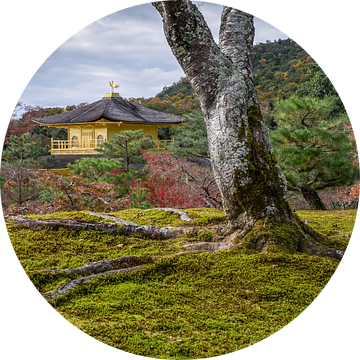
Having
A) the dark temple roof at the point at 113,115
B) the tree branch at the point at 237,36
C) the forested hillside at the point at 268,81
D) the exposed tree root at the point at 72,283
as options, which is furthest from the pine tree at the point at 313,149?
the dark temple roof at the point at 113,115

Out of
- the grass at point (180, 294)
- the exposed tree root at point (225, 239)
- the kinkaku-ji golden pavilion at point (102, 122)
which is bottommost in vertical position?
the grass at point (180, 294)

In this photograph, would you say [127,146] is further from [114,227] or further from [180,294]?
[180,294]

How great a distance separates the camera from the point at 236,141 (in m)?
2.67

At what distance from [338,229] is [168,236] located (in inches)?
81.2

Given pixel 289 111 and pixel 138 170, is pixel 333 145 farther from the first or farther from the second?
pixel 138 170

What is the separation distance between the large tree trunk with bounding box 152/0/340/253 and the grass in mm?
274

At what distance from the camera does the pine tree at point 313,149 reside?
19.5 feet

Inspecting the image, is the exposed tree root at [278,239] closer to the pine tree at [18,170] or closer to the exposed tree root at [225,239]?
the exposed tree root at [225,239]

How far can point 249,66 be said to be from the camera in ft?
9.94

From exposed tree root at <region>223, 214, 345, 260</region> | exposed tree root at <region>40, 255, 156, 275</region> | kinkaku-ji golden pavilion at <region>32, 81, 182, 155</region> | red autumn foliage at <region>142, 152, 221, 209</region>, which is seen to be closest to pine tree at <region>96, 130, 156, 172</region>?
red autumn foliage at <region>142, 152, 221, 209</region>

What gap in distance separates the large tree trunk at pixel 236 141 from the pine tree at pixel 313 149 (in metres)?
3.50

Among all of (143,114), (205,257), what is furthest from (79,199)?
(143,114)

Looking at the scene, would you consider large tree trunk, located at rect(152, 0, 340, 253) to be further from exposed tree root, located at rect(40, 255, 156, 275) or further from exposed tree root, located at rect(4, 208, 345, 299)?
exposed tree root, located at rect(40, 255, 156, 275)

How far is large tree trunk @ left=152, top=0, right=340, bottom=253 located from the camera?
2.63m
